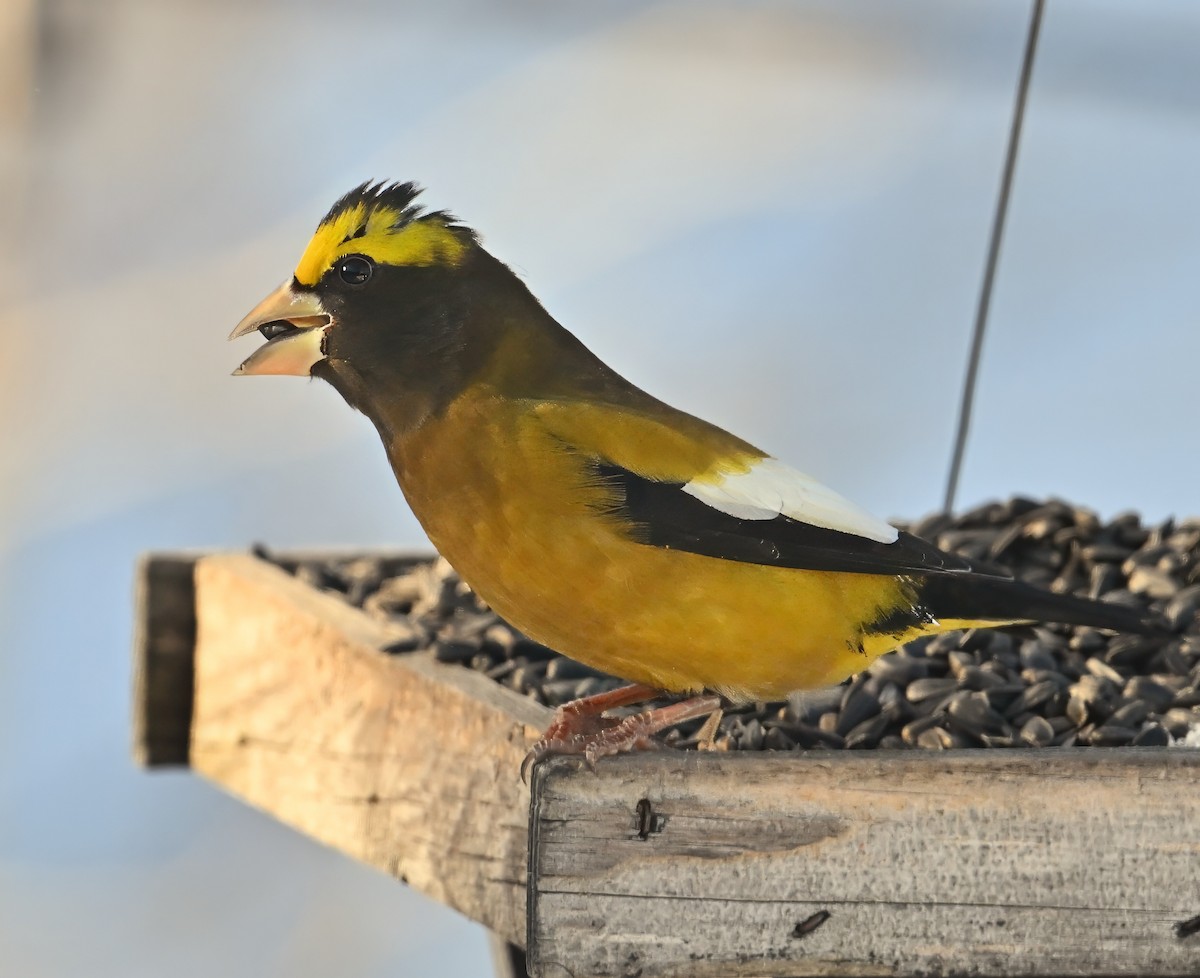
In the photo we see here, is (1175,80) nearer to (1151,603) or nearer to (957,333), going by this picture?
(957,333)

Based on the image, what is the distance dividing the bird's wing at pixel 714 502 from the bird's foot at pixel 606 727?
21 cm

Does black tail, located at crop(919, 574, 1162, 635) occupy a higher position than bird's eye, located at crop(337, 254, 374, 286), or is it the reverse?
bird's eye, located at crop(337, 254, 374, 286)

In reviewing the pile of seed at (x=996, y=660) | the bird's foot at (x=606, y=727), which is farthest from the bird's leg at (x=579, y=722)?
the pile of seed at (x=996, y=660)

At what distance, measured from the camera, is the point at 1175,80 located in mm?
4008

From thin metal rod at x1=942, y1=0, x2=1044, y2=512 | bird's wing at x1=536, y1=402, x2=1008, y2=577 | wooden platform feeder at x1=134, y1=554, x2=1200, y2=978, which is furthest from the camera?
thin metal rod at x1=942, y1=0, x2=1044, y2=512

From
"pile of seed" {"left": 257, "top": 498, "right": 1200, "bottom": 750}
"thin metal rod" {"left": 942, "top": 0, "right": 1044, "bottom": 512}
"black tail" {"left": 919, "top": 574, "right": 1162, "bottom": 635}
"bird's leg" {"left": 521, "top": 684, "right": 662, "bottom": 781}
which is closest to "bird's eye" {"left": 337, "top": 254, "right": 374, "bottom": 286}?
"bird's leg" {"left": 521, "top": 684, "right": 662, "bottom": 781}

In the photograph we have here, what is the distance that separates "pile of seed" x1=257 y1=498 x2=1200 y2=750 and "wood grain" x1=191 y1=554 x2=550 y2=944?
0.11 metres

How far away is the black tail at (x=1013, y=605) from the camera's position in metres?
1.87

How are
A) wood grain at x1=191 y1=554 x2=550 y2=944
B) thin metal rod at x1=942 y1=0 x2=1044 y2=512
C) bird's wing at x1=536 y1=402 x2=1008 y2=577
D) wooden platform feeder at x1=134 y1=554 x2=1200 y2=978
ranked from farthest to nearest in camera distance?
thin metal rod at x1=942 y1=0 x2=1044 y2=512 → wood grain at x1=191 y1=554 x2=550 y2=944 → bird's wing at x1=536 y1=402 x2=1008 y2=577 → wooden platform feeder at x1=134 y1=554 x2=1200 y2=978

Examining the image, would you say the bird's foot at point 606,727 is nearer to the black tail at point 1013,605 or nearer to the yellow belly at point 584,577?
the yellow belly at point 584,577

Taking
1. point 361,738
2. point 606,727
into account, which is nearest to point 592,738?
point 606,727

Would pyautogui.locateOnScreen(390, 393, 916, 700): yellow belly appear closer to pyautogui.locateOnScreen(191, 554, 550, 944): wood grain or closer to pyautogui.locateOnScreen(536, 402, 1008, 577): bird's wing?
pyautogui.locateOnScreen(536, 402, 1008, 577): bird's wing

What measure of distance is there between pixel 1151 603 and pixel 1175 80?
6.23ft

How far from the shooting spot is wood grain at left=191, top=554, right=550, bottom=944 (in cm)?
199
